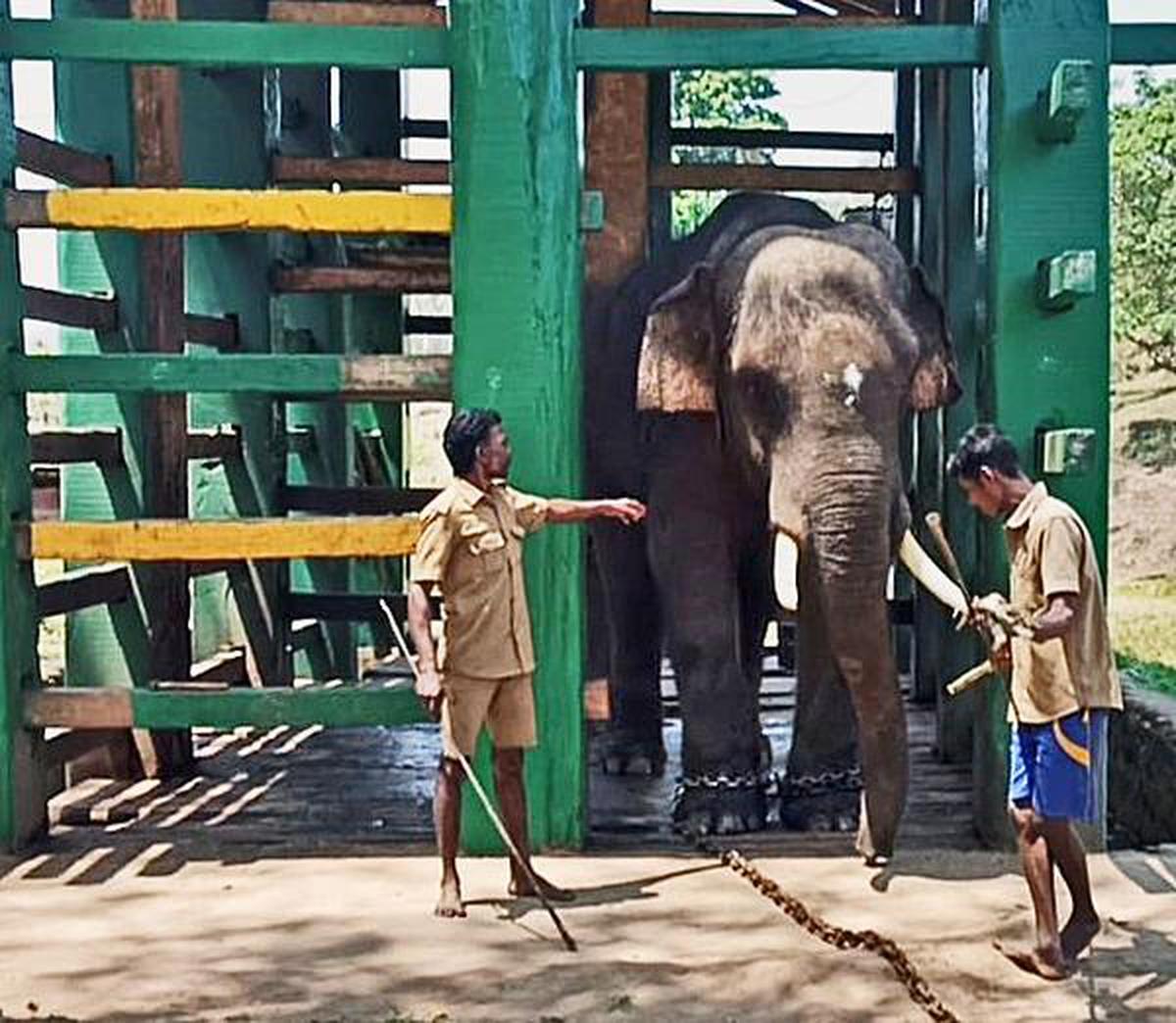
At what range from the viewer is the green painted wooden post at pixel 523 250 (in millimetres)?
6242

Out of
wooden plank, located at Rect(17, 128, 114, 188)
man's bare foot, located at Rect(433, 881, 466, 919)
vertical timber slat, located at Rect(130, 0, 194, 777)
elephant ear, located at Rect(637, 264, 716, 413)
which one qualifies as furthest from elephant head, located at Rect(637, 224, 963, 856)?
wooden plank, located at Rect(17, 128, 114, 188)

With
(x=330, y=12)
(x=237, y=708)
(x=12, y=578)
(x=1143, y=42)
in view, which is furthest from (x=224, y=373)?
(x=1143, y=42)

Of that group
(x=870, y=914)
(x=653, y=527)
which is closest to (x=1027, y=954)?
(x=870, y=914)

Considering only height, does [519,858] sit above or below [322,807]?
above

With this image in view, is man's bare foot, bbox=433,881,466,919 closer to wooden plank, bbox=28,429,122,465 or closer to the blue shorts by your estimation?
the blue shorts

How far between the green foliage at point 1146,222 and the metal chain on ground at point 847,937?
1504cm

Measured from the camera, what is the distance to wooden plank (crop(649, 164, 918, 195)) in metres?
8.58

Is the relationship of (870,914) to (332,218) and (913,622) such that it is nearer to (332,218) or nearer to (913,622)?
(332,218)

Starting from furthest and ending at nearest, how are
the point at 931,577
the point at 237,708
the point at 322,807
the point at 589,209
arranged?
the point at 322,807 → the point at 589,209 → the point at 237,708 → the point at 931,577

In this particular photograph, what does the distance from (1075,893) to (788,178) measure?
15.3ft

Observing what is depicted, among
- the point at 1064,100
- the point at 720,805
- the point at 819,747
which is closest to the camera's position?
the point at 1064,100

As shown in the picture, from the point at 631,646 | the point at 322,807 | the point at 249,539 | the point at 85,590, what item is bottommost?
the point at 322,807

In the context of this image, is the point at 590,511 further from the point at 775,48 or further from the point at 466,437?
the point at 775,48

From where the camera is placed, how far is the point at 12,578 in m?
6.32
